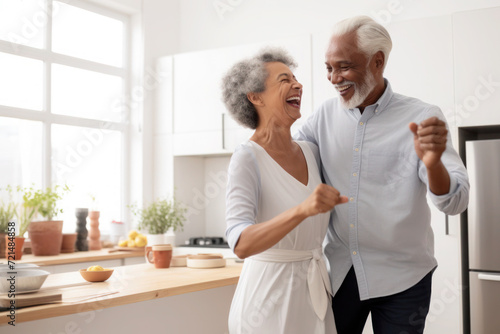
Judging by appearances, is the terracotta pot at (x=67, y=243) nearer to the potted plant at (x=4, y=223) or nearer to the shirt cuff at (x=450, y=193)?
the potted plant at (x=4, y=223)

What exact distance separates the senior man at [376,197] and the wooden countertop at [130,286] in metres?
0.58

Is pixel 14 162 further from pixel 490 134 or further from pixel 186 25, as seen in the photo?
pixel 490 134

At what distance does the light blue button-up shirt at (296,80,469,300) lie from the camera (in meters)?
1.66

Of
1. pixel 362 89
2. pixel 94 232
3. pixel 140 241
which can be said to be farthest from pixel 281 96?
pixel 94 232

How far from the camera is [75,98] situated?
4590 mm

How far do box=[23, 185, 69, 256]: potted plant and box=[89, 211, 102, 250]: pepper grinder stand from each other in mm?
459

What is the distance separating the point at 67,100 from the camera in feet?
14.9

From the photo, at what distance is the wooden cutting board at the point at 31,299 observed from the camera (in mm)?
1598

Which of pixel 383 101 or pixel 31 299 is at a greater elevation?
pixel 383 101

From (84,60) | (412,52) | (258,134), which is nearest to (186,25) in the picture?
(84,60)

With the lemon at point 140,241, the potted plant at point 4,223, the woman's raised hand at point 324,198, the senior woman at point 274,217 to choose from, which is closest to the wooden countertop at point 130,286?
the senior woman at point 274,217

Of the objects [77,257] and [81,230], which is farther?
[81,230]

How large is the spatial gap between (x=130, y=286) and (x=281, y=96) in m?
0.86

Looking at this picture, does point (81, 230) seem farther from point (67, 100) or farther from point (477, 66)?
point (477, 66)
